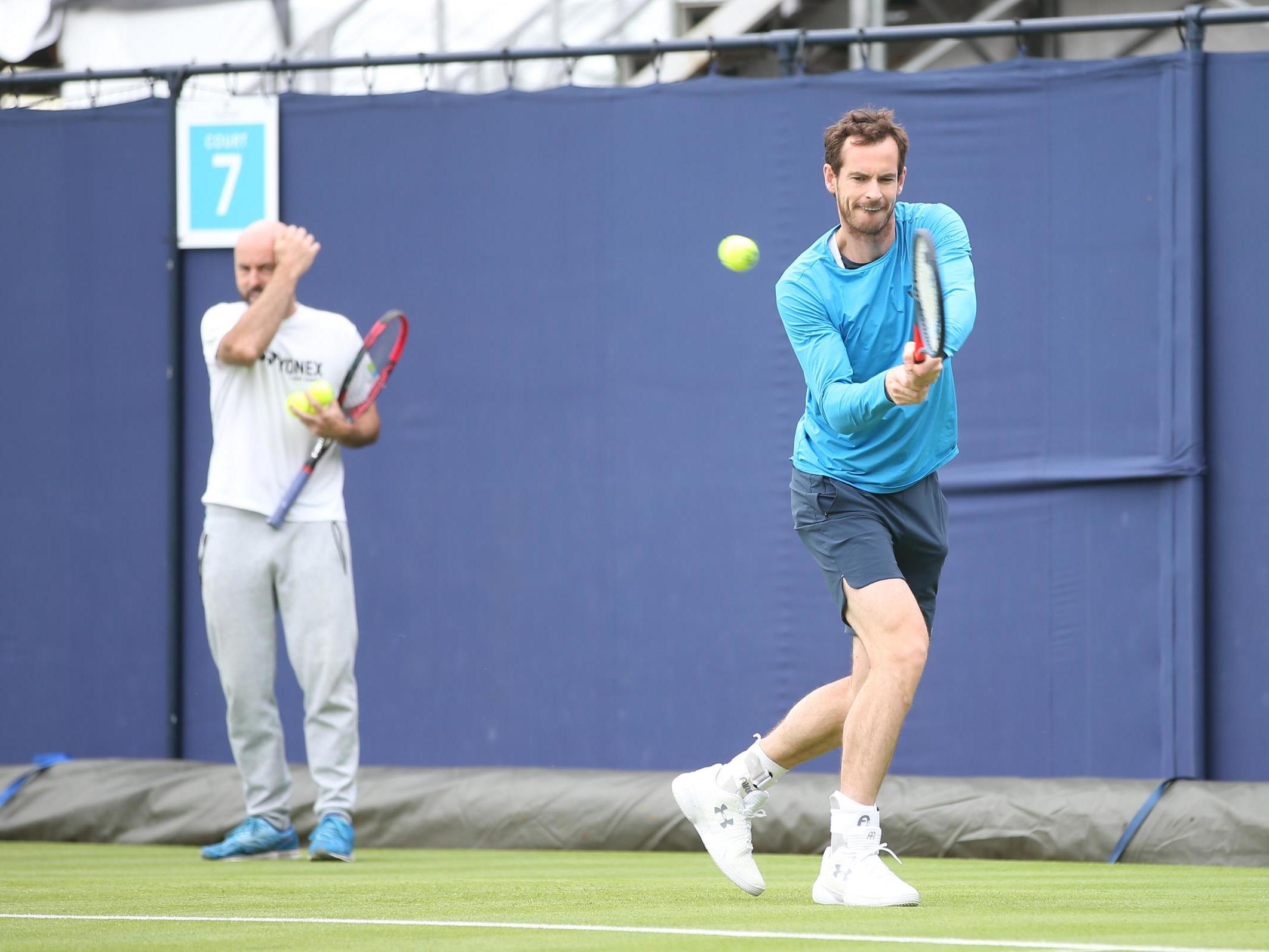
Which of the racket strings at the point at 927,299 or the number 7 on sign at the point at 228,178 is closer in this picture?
the racket strings at the point at 927,299

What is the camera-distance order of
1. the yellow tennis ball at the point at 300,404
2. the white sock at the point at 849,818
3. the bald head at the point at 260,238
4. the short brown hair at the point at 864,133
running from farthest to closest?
the bald head at the point at 260,238 → the yellow tennis ball at the point at 300,404 → the short brown hair at the point at 864,133 → the white sock at the point at 849,818

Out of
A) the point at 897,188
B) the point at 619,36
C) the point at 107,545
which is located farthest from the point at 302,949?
the point at 619,36

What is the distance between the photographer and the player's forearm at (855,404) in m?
3.50

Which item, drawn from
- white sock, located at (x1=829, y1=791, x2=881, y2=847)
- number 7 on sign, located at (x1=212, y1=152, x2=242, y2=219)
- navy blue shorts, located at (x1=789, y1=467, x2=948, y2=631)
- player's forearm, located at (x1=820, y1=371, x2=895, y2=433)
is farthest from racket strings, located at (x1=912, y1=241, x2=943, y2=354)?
number 7 on sign, located at (x1=212, y1=152, x2=242, y2=219)

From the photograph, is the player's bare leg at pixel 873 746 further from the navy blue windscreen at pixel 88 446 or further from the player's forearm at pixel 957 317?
the navy blue windscreen at pixel 88 446

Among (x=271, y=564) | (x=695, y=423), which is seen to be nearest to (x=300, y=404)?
(x=271, y=564)

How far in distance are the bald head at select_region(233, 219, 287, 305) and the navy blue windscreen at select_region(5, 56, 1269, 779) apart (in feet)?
3.93

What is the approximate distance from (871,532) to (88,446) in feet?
13.9

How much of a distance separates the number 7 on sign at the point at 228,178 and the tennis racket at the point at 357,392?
1.25 meters

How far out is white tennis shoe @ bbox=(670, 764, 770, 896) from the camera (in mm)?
3877

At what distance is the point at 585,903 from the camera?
12.2ft

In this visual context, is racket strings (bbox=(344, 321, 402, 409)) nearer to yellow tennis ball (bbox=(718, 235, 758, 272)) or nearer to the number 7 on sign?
yellow tennis ball (bbox=(718, 235, 758, 272))

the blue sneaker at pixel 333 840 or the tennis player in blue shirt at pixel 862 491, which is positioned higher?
the tennis player in blue shirt at pixel 862 491

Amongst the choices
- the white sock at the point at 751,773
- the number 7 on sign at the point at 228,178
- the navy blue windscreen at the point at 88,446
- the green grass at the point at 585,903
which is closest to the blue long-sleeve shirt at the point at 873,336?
the white sock at the point at 751,773
